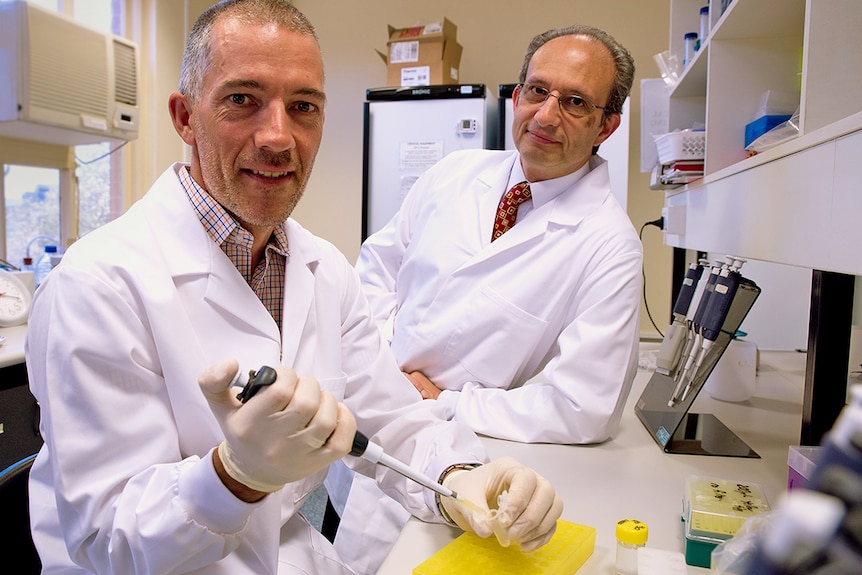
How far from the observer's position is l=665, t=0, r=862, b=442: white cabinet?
76 cm

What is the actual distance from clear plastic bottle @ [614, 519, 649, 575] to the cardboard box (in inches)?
121

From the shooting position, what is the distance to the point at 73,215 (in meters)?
3.10

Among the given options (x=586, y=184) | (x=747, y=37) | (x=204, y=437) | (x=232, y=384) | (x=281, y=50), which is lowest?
(x=204, y=437)

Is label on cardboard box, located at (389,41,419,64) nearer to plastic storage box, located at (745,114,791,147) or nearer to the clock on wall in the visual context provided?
the clock on wall

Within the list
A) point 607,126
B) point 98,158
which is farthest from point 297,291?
point 98,158

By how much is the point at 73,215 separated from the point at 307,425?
9.67ft

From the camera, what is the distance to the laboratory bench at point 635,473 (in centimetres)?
85

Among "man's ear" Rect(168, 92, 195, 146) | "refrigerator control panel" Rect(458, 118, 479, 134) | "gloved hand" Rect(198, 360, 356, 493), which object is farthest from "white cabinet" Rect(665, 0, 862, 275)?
"refrigerator control panel" Rect(458, 118, 479, 134)

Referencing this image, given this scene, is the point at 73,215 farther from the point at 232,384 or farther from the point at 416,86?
the point at 232,384

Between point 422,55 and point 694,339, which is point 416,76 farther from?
point 694,339

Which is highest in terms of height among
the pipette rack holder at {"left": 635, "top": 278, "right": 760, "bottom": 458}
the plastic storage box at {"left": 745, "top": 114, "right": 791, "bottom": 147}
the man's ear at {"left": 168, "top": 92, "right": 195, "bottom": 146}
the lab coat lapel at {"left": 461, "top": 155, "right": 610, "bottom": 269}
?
the plastic storage box at {"left": 745, "top": 114, "right": 791, "bottom": 147}

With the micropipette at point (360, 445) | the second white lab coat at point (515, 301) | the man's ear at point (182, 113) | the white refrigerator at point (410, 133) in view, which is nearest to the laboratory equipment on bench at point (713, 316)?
the second white lab coat at point (515, 301)

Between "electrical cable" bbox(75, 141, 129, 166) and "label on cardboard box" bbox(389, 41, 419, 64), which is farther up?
"label on cardboard box" bbox(389, 41, 419, 64)

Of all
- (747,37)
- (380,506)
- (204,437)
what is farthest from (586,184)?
(204,437)
